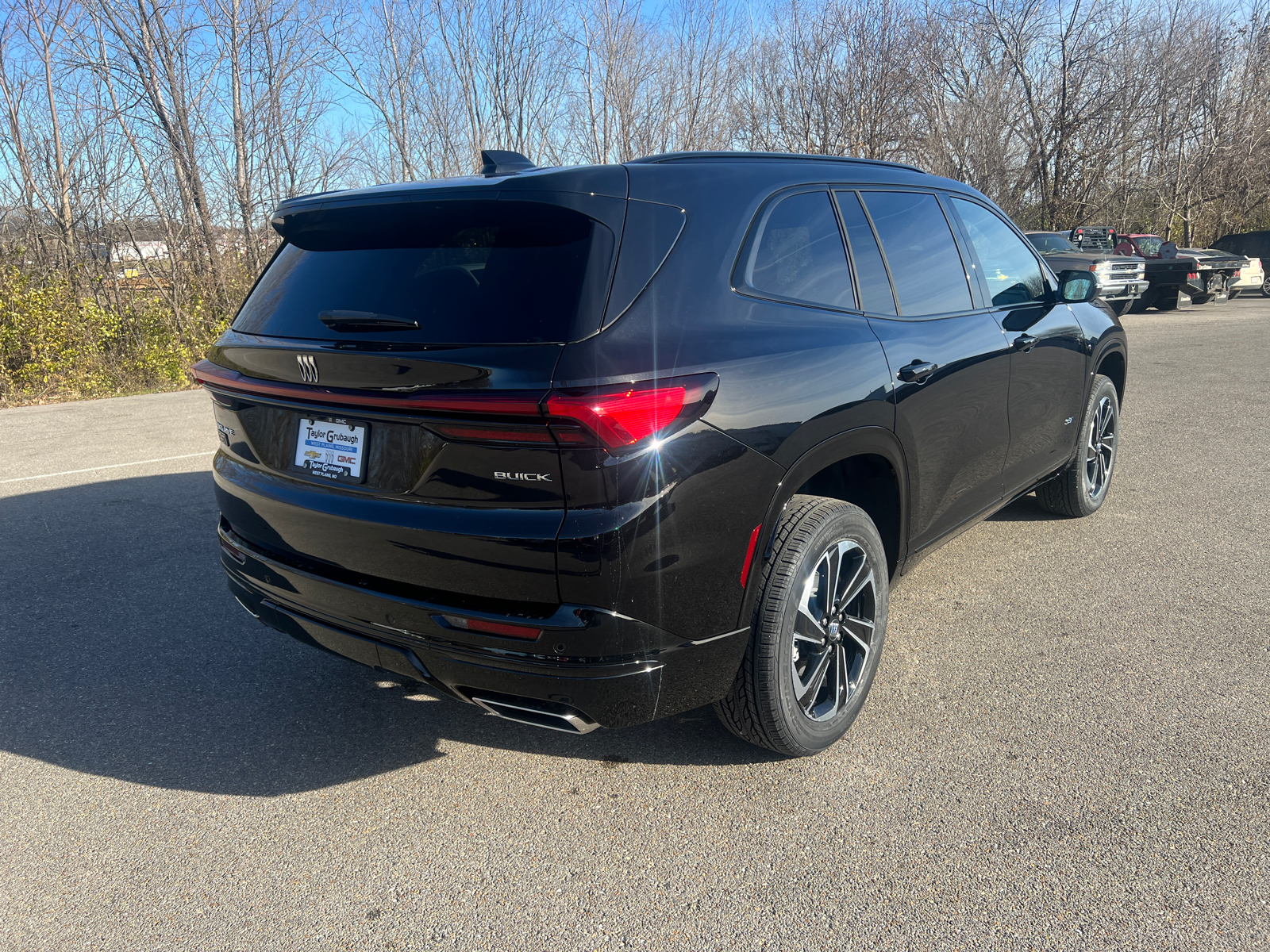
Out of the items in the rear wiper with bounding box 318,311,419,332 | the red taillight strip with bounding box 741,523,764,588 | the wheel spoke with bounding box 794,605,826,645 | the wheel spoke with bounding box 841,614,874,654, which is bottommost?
the wheel spoke with bounding box 841,614,874,654

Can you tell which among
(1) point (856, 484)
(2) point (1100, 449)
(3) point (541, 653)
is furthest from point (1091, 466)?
(3) point (541, 653)

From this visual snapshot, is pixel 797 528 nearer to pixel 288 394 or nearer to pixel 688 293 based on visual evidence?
pixel 688 293

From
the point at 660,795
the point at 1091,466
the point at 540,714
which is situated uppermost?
the point at 540,714

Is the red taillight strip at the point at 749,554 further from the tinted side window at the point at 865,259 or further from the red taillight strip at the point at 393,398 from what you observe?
the tinted side window at the point at 865,259

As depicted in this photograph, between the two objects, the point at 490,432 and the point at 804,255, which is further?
the point at 804,255

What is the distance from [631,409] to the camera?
214 cm

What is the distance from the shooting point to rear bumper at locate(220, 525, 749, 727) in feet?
7.32

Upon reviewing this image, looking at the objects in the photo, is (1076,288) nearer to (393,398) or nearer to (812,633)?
(812,633)

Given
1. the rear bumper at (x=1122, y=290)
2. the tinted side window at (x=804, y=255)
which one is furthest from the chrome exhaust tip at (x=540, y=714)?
the rear bumper at (x=1122, y=290)

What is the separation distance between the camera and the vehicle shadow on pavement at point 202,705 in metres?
2.94

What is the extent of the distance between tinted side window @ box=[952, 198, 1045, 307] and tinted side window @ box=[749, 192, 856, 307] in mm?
1195

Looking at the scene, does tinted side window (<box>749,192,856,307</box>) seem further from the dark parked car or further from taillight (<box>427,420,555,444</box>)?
the dark parked car

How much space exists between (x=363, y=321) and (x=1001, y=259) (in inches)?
121

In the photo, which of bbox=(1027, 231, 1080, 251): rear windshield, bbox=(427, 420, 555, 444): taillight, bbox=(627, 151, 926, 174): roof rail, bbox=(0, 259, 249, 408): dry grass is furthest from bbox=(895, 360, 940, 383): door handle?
bbox=(1027, 231, 1080, 251): rear windshield
